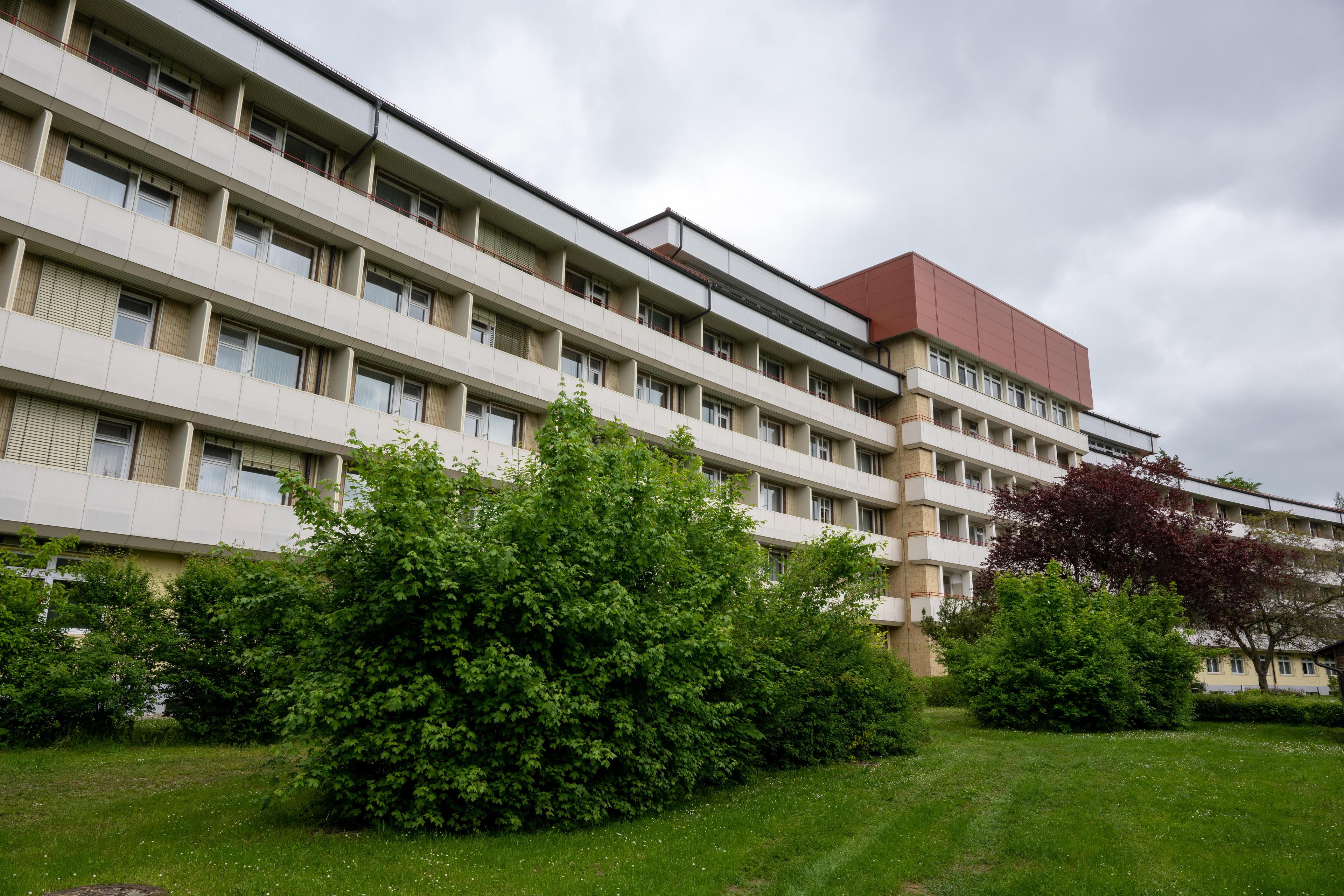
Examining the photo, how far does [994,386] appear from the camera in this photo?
47.9 metres

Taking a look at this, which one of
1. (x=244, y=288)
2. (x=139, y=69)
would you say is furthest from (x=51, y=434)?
(x=139, y=69)

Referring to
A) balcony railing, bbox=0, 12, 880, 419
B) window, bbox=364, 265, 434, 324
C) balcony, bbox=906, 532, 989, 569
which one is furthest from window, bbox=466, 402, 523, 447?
balcony, bbox=906, 532, 989, 569

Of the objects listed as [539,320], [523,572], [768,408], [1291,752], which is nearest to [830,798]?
[523,572]

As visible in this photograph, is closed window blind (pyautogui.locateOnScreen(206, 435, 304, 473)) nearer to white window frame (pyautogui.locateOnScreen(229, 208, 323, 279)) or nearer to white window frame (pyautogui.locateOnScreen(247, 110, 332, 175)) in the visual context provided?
white window frame (pyautogui.locateOnScreen(229, 208, 323, 279))

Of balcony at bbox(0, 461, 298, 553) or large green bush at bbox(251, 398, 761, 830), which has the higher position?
balcony at bbox(0, 461, 298, 553)

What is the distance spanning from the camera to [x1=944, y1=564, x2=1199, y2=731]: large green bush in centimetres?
2102

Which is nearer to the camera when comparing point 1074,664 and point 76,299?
point 76,299

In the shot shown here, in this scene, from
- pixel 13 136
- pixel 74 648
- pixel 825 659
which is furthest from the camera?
pixel 13 136

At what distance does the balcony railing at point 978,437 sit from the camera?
1679 inches

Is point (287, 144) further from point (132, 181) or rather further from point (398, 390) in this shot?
point (398, 390)

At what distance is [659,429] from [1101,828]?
22731mm

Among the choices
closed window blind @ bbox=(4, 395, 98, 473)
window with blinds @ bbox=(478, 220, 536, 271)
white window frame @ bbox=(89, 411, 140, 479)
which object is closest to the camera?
closed window blind @ bbox=(4, 395, 98, 473)

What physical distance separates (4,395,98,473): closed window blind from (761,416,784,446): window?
2498 centimetres

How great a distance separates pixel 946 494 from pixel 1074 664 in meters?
21.7
